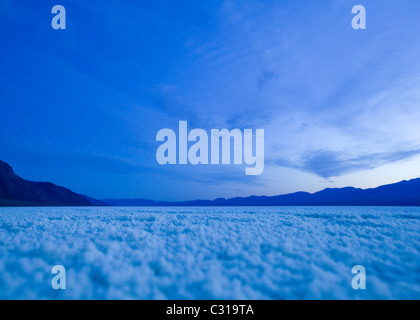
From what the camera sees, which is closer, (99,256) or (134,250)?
(99,256)

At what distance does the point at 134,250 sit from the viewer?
17.9 feet

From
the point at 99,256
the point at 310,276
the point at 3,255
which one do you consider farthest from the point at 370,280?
the point at 3,255

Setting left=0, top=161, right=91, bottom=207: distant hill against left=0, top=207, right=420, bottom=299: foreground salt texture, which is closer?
left=0, top=207, right=420, bottom=299: foreground salt texture

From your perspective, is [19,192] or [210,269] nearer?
[210,269]

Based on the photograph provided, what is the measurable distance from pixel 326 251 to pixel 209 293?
3.60m

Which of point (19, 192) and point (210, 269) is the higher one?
point (210, 269)

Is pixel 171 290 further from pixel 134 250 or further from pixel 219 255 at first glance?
pixel 134 250

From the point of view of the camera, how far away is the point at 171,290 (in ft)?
11.8

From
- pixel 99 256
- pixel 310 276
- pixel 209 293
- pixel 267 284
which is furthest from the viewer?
pixel 99 256

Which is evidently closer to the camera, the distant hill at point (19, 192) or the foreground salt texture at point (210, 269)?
the foreground salt texture at point (210, 269)
